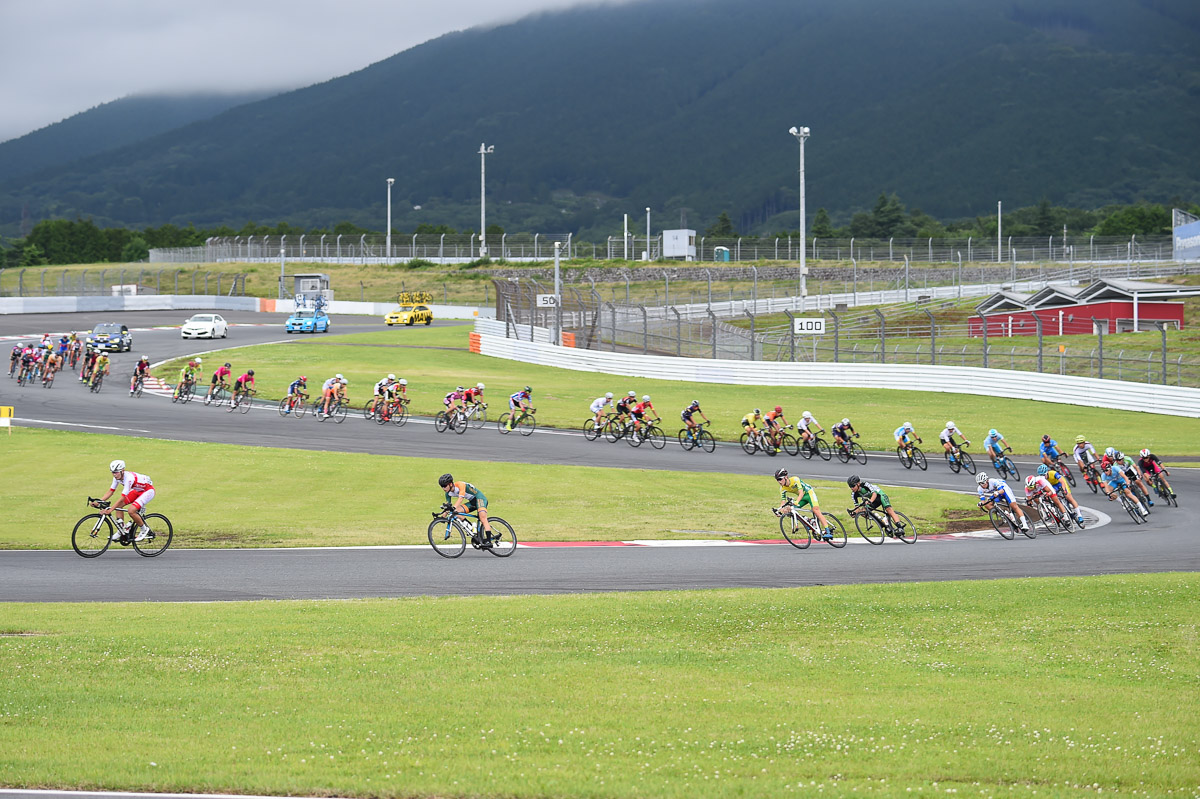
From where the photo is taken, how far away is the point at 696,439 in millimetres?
34000

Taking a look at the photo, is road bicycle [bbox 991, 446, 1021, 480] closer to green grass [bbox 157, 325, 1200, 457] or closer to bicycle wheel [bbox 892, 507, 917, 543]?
green grass [bbox 157, 325, 1200, 457]

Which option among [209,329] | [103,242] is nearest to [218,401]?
[209,329]

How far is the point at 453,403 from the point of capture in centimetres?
3659

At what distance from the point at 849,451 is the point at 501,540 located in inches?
582

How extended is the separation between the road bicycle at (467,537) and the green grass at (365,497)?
140 cm

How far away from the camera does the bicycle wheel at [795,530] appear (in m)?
21.4

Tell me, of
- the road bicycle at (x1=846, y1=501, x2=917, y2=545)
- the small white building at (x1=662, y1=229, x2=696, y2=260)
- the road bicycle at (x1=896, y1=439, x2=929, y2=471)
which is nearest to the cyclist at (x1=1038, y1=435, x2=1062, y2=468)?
the road bicycle at (x1=846, y1=501, x2=917, y2=545)

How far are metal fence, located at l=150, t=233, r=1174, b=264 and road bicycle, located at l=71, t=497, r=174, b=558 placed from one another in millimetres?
70876

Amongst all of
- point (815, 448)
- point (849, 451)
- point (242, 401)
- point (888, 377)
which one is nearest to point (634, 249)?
point (888, 377)

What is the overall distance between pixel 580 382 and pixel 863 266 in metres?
47.3

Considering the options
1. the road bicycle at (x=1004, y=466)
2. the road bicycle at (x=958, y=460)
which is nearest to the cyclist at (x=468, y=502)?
the road bicycle at (x=1004, y=466)

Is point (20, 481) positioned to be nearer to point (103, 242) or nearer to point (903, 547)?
point (903, 547)

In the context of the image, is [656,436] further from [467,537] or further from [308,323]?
[308,323]

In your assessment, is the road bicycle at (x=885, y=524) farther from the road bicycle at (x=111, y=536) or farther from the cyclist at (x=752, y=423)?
the road bicycle at (x=111, y=536)
